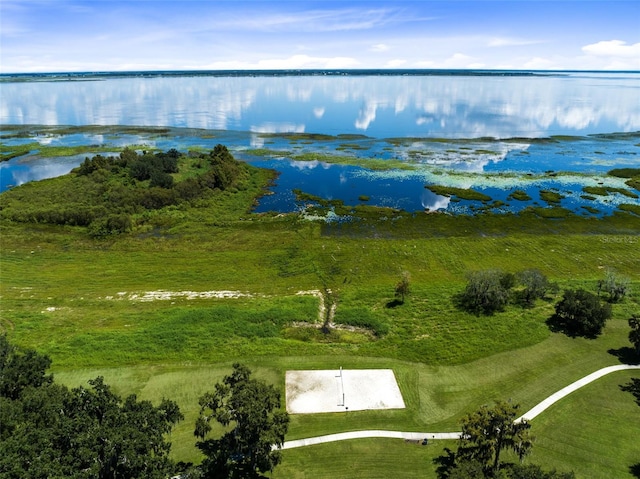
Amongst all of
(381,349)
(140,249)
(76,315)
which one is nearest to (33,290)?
(76,315)

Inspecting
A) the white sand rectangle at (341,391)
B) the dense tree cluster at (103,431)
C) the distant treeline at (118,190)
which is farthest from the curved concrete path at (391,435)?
the distant treeline at (118,190)

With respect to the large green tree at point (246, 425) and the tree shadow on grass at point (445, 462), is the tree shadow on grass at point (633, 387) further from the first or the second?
the large green tree at point (246, 425)

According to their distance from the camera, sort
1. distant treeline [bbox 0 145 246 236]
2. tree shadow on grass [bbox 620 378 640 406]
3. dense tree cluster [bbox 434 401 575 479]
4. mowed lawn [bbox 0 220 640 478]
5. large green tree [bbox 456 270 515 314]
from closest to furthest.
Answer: dense tree cluster [bbox 434 401 575 479] → mowed lawn [bbox 0 220 640 478] → tree shadow on grass [bbox 620 378 640 406] → large green tree [bbox 456 270 515 314] → distant treeline [bbox 0 145 246 236]

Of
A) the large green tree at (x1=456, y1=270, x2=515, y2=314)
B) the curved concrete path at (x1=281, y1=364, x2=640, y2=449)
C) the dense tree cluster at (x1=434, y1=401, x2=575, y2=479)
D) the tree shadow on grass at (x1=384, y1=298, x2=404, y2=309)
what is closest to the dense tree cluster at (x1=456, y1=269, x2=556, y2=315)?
the large green tree at (x1=456, y1=270, x2=515, y2=314)

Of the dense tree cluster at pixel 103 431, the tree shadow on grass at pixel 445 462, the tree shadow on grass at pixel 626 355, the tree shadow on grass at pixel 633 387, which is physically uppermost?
the dense tree cluster at pixel 103 431

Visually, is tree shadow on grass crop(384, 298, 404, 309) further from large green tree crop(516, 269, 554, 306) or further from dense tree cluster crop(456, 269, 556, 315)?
large green tree crop(516, 269, 554, 306)

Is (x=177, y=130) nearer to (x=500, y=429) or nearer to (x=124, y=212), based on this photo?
(x=124, y=212)
